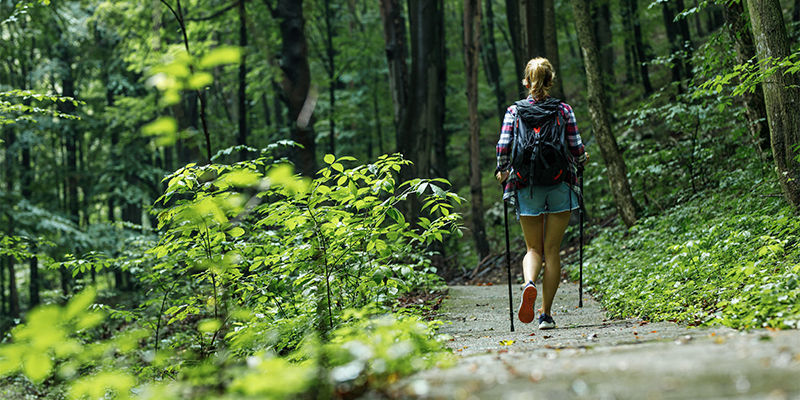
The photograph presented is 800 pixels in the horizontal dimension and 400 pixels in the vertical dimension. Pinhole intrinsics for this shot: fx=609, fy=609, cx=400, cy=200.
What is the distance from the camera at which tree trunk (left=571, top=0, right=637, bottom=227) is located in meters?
10.2

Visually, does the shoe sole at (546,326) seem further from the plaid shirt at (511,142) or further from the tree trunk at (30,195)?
the tree trunk at (30,195)

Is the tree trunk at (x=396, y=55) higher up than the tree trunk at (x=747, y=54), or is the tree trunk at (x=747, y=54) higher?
the tree trunk at (x=396, y=55)

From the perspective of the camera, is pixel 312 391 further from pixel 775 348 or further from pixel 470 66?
pixel 470 66

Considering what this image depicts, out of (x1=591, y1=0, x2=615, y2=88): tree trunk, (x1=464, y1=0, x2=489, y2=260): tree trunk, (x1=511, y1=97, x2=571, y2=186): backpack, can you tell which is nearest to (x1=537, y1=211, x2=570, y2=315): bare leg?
(x1=511, y1=97, x2=571, y2=186): backpack

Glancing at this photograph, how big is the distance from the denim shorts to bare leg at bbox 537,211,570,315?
8 cm

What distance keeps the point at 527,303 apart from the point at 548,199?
929 mm

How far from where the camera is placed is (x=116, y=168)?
20453mm

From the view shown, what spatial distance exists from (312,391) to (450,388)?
501mm

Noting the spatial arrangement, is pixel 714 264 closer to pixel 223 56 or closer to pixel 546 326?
pixel 546 326

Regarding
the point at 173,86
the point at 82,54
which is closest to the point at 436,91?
the point at 173,86

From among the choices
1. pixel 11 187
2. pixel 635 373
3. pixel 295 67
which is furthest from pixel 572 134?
pixel 11 187

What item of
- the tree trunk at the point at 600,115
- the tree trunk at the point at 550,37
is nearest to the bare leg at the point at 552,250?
the tree trunk at the point at 600,115

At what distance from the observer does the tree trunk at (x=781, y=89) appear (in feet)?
19.6

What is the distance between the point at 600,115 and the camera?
33.5 ft
